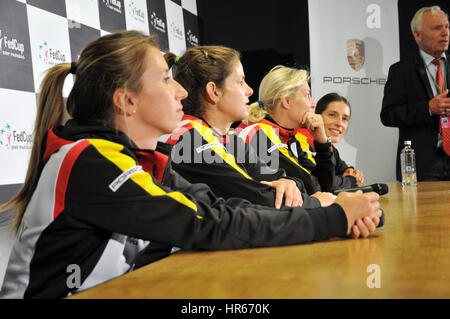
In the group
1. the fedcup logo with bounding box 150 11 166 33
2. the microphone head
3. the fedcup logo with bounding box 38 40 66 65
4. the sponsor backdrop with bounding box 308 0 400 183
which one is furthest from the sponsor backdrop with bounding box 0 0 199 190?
the sponsor backdrop with bounding box 308 0 400 183

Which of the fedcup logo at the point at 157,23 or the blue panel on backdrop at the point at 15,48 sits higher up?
the fedcup logo at the point at 157,23

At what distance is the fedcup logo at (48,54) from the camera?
7.44 feet

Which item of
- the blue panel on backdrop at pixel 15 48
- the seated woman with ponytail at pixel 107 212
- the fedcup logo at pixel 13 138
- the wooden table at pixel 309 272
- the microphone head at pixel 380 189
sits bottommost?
the microphone head at pixel 380 189

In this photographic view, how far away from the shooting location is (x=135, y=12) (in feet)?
10.7

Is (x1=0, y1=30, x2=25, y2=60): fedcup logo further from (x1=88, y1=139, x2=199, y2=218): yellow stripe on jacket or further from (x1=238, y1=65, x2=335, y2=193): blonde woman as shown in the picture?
(x1=88, y1=139, x2=199, y2=218): yellow stripe on jacket

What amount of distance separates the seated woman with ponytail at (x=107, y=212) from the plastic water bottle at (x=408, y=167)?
1.59 metres

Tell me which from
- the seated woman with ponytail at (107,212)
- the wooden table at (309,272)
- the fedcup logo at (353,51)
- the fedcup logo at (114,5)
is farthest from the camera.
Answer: the fedcup logo at (353,51)

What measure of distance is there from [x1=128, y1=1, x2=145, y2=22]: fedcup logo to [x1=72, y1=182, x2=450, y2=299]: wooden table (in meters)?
2.70

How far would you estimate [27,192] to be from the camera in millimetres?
1007

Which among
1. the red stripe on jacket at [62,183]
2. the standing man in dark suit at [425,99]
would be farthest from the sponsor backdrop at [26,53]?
the standing man in dark suit at [425,99]

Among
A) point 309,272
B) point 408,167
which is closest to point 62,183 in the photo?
point 309,272

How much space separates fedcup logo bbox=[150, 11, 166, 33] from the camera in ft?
11.5

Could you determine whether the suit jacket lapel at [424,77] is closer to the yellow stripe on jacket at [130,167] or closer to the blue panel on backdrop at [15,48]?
the blue panel on backdrop at [15,48]
